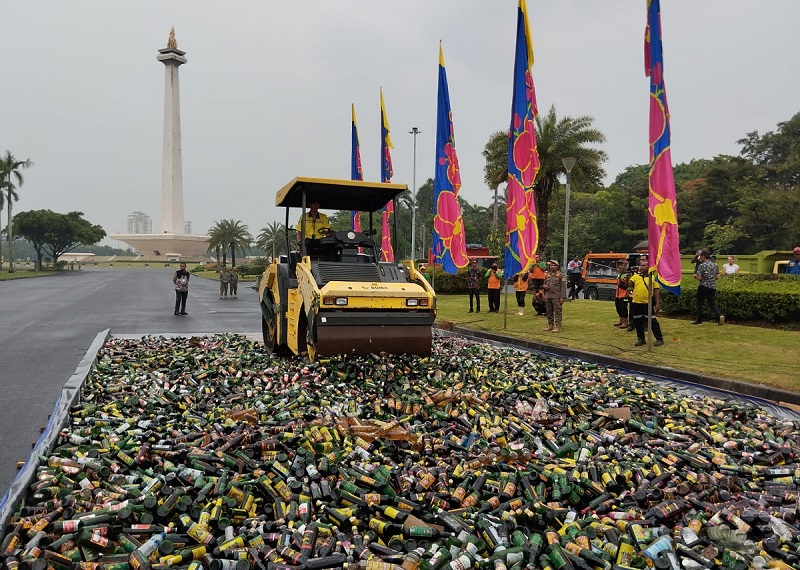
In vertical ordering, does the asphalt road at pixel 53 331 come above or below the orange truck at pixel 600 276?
below

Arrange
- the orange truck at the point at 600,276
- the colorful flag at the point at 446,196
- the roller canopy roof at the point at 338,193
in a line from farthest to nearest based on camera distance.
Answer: the orange truck at the point at 600,276, the colorful flag at the point at 446,196, the roller canopy roof at the point at 338,193

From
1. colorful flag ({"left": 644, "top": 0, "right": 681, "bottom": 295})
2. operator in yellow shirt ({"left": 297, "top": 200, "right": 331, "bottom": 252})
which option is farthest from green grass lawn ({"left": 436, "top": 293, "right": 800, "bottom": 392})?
operator in yellow shirt ({"left": 297, "top": 200, "right": 331, "bottom": 252})

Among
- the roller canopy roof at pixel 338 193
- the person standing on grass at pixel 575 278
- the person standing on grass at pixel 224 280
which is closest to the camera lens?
the roller canopy roof at pixel 338 193

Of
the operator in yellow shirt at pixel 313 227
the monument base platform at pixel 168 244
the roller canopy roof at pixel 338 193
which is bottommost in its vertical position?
the operator in yellow shirt at pixel 313 227

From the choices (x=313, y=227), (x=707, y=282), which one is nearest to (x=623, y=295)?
(x=707, y=282)

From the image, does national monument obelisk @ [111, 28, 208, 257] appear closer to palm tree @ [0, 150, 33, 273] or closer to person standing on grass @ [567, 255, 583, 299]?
palm tree @ [0, 150, 33, 273]

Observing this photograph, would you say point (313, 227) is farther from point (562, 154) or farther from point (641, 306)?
point (562, 154)

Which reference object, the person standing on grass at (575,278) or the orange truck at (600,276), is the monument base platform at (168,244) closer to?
the orange truck at (600,276)

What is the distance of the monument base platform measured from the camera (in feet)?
336

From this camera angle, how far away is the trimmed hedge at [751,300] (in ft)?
41.5

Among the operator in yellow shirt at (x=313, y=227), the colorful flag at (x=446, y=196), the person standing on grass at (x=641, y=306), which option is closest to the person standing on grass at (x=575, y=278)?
the colorful flag at (x=446, y=196)

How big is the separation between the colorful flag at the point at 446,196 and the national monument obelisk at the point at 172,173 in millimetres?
81171

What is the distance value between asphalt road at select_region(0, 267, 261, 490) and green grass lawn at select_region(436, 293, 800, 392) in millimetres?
6901

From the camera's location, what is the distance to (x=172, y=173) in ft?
299
